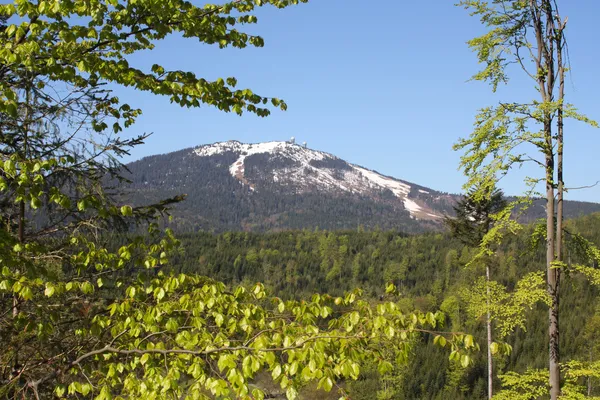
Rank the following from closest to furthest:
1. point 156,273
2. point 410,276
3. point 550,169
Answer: point 156,273 < point 550,169 < point 410,276

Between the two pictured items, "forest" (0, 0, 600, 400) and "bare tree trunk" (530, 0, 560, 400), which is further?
"bare tree trunk" (530, 0, 560, 400)

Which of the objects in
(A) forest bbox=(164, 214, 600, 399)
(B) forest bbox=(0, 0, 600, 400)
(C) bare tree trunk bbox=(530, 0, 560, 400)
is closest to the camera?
(B) forest bbox=(0, 0, 600, 400)

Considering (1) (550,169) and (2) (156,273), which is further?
(1) (550,169)

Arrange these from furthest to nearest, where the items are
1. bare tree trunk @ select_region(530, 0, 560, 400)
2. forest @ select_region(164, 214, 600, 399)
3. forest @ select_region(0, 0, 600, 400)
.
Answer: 1. forest @ select_region(164, 214, 600, 399)
2. bare tree trunk @ select_region(530, 0, 560, 400)
3. forest @ select_region(0, 0, 600, 400)

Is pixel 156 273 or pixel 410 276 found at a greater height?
pixel 156 273

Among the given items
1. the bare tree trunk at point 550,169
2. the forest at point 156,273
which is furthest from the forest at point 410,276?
the forest at point 156,273

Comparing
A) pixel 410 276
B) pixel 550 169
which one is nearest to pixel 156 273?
pixel 550 169

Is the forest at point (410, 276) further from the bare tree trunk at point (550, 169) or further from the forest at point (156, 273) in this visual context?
the forest at point (156, 273)

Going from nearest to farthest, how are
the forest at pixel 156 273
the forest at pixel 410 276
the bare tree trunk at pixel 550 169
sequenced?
the forest at pixel 156 273, the bare tree trunk at pixel 550 169, the forest at pixel 410 276

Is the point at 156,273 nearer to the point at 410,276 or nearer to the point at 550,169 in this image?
the point at 550,169

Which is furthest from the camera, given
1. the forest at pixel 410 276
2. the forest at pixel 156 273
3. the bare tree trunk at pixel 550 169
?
the forest at pixel 410 276

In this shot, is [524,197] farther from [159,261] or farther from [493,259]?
[493,259]

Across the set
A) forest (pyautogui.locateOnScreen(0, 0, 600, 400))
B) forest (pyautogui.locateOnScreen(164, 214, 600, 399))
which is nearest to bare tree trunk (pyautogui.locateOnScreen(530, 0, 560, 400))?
forest (pyautogui.locateOnScreen(0, 0, 600, 400))

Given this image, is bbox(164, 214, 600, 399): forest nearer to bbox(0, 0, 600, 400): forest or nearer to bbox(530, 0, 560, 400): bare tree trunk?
bbox(530, 0, 560, 400): bare tree trunk
